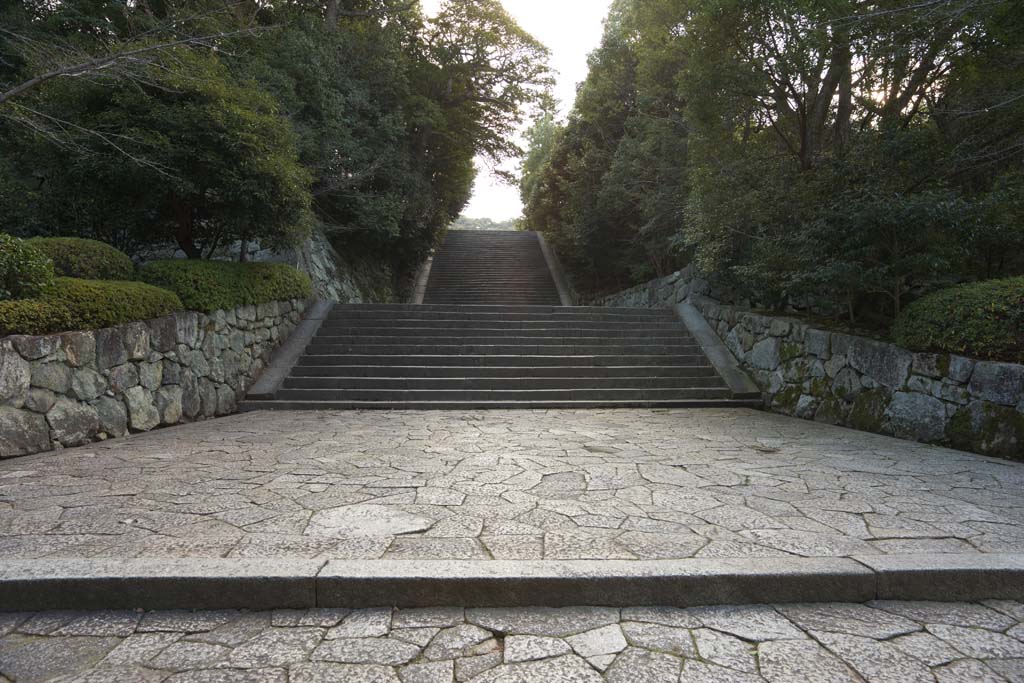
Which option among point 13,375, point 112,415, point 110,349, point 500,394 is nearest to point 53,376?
point 13,375

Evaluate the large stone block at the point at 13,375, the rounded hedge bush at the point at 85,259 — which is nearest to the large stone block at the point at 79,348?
the large stone block at the point at 13,375

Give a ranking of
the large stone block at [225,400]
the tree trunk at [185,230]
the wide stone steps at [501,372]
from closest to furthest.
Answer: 1. the large stone block at [225,400]
2. the tree trunk at [185,230]
3. the wide stone steps at [501,372]

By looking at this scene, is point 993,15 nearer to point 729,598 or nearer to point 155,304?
point 729,598

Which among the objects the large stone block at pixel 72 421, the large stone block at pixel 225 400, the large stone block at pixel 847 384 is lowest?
the large stone block at pixel 225 400

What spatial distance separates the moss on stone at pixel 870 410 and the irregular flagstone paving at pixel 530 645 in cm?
416

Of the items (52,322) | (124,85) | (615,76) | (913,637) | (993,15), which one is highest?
(615,76)

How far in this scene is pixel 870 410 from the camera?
615 cm

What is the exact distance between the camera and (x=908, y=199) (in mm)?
5762

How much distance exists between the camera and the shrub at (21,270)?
15.2 ft

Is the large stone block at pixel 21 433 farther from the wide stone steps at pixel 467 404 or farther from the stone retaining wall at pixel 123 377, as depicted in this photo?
the wide stone steps at pixel 467 404

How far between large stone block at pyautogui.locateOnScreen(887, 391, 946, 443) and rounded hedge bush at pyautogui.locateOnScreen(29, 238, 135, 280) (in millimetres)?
9105

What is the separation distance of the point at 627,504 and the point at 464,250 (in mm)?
20790

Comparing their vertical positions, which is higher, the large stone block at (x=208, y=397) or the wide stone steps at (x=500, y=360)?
the wide stone steps at (x=500, y=360)

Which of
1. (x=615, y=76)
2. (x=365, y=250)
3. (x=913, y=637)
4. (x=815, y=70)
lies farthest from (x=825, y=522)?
(x=615, y=76)
